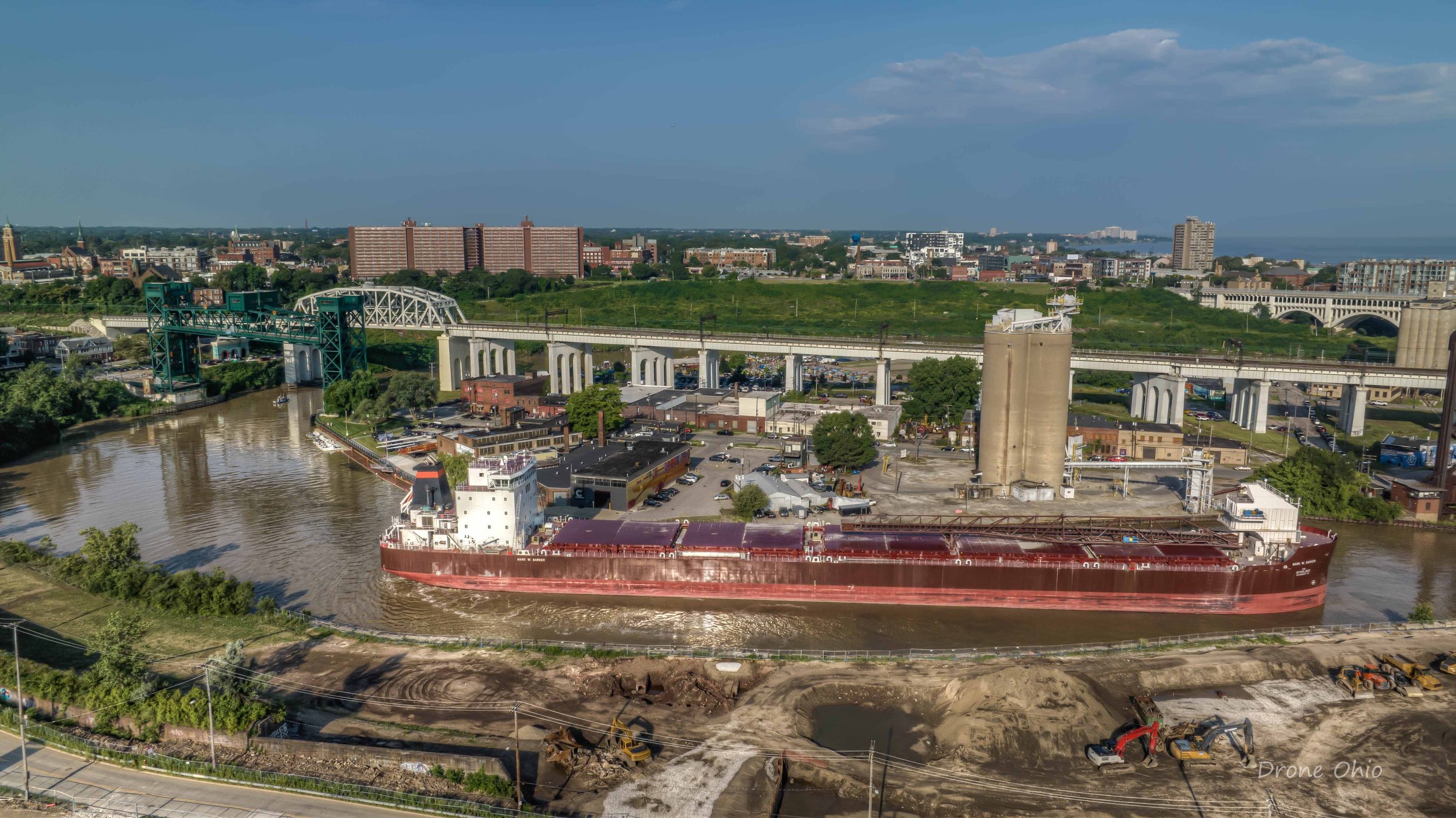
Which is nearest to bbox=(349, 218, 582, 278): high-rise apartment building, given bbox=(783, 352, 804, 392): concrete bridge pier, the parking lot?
bbox=(783, 352, 804, 392): concrete bridge pier

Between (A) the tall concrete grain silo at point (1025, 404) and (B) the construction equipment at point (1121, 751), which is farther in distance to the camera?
(A) the tall concrete grain silo at point (1025, 404)

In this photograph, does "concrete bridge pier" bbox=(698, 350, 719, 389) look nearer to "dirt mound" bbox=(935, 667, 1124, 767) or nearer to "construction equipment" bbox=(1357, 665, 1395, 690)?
"dirt mound" bbox=(935, 667, 1124, 767)

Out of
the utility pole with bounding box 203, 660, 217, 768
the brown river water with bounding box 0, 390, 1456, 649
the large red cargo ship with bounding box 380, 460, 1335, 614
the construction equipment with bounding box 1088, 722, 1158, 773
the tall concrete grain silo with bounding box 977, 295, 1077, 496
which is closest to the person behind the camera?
the utility pole with bounding box 203, 660, 217, 768

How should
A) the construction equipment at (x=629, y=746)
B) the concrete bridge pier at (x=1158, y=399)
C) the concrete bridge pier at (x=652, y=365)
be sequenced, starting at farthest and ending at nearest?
the concrete bridge pier at (x=652, y=365), the concrete bridge pier at (x=1158, y=399), the construction equipment at (x=629, y=746)

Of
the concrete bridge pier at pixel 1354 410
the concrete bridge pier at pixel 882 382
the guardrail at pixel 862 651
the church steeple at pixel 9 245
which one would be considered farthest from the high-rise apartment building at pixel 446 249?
the guardrail at pixel 862 651

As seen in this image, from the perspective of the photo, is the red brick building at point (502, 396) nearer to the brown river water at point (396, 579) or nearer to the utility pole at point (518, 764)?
the brown river water at point (396, 579)

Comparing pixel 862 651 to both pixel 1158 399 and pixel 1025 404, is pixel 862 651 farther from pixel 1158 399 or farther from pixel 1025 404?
pixel 1158 399
